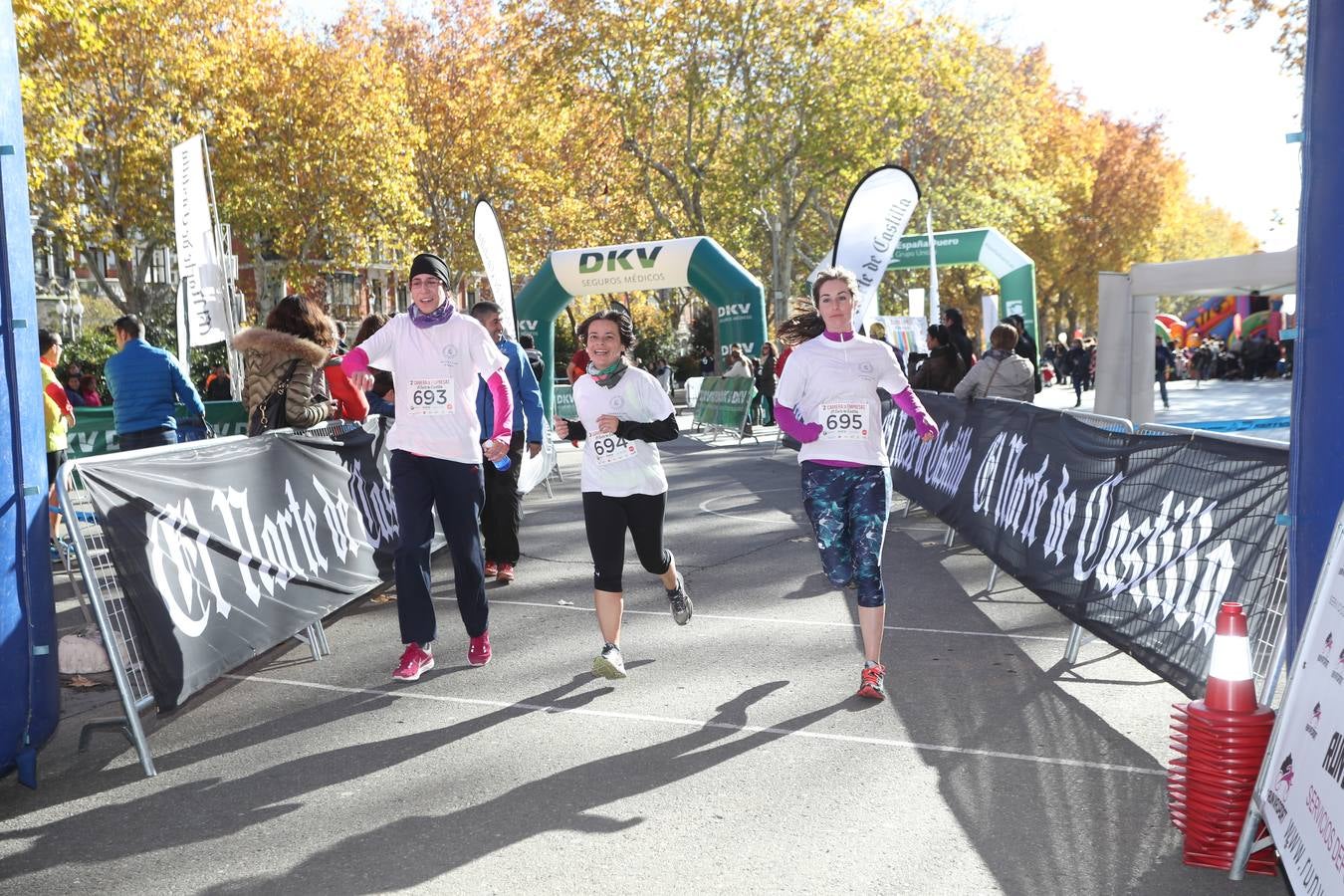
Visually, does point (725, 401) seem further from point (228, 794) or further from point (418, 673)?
point (228, 794)

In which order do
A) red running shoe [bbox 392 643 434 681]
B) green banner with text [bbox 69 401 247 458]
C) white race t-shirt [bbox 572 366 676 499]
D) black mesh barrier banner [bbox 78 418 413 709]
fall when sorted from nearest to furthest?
1. black mesh barrier banner [bbox 78 418 413 709]
2. white race t-shirt [bbox 572 366 676 499]
3. red running shoe [bbox 392 643 434 681]
4. green banner with text [bbox 69 401 247 458]

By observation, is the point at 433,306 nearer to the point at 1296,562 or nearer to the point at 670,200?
the point at 1296,562

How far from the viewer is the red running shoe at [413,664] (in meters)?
6.12

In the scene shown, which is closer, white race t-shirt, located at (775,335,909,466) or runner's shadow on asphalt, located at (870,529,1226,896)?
runner's shadow on asphalt, located at (870,529,1226,896)

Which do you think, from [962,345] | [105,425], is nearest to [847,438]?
[962,345]

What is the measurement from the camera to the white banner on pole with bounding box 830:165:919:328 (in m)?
16.7

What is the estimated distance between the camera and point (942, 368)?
1284cm

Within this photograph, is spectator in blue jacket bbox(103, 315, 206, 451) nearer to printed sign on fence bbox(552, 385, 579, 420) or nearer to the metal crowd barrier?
the metal crowd barrier

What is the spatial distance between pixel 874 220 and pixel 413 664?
12051 mm

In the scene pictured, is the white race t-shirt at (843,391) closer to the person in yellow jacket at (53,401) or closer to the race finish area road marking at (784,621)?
the race finish area road marking at (784,621)

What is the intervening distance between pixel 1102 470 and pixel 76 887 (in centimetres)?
468

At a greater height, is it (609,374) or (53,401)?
(609,374)

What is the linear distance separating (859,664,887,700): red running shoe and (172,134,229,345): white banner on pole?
1123cm

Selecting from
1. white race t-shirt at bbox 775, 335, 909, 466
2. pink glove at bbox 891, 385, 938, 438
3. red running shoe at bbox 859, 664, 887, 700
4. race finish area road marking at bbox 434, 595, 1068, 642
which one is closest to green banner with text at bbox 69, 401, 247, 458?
race finish area road marking at bbox 434, 595, 1068, 642
